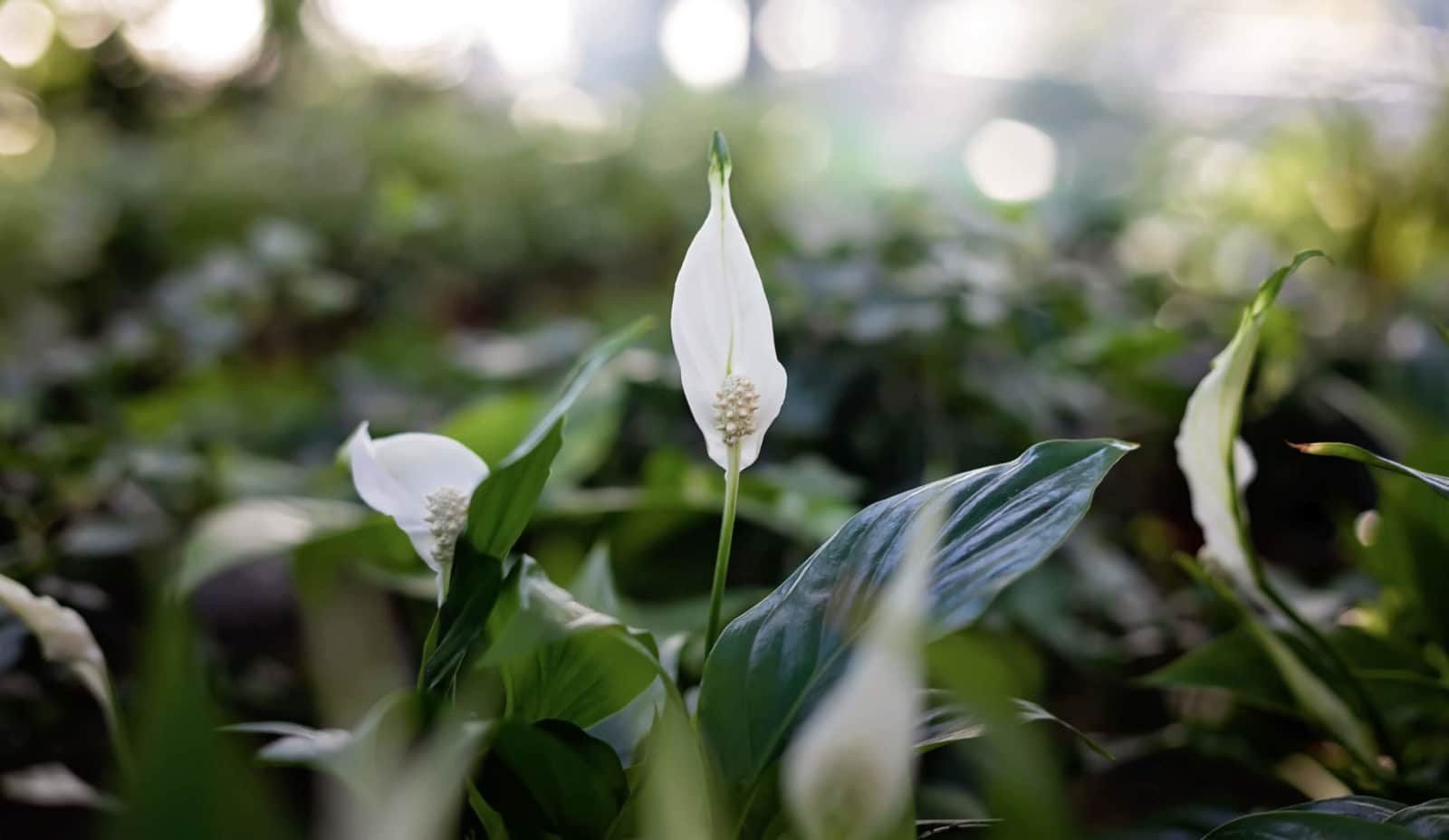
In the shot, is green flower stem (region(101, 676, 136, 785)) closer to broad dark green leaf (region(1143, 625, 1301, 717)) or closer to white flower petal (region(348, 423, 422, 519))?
white flower petal (region(348, 423, 422, 519))

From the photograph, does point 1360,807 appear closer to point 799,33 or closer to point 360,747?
point 360,747

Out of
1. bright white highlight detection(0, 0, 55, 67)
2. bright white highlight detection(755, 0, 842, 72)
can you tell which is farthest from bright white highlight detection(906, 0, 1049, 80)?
bright white highlight detection(0, 0, 55, 67)

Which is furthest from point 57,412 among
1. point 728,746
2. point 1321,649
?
point 1321,649

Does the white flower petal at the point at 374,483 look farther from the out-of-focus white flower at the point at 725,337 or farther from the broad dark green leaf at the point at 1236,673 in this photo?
the broad dark green leaf at the point at 1236,673

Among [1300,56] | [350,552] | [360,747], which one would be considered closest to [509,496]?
[360,747]

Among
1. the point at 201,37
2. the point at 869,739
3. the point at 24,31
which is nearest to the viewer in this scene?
the point at 869,739

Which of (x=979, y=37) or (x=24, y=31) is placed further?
(x=979, y=37)

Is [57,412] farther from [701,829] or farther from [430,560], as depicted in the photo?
[701,829]
